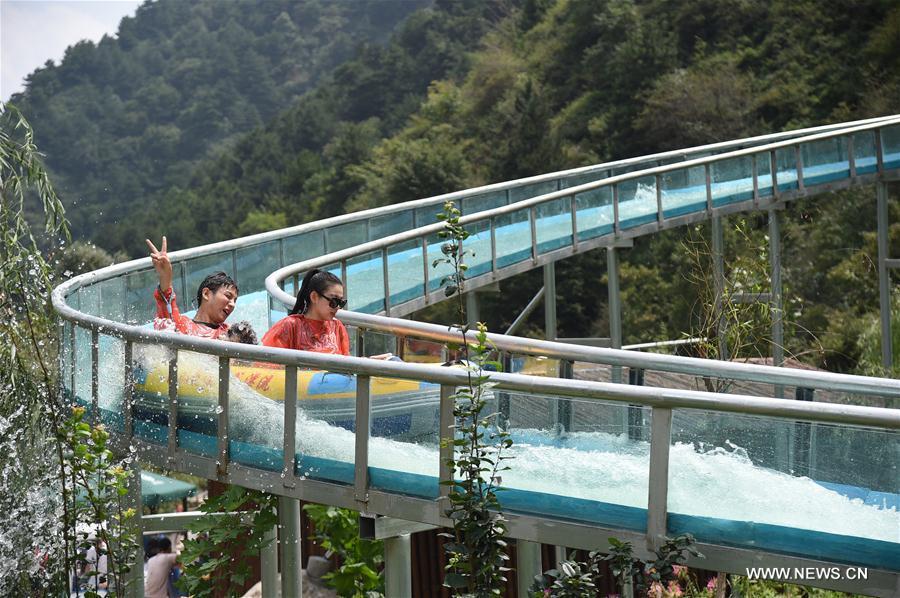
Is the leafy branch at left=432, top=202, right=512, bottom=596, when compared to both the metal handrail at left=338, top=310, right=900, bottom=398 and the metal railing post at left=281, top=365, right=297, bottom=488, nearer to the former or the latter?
the metal handrail at left=338, top=310, right=900, bottom=398

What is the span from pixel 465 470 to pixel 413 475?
0.60m

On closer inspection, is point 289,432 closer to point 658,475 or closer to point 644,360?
point 644,360

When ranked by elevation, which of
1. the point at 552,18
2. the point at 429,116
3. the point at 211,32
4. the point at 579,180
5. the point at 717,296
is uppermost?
the point at 211,32

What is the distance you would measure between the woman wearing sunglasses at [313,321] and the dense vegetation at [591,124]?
3.83 meters

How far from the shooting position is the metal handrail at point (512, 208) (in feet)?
30.7

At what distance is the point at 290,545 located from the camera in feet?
23.9

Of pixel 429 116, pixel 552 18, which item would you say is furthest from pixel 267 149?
pixel 552 18

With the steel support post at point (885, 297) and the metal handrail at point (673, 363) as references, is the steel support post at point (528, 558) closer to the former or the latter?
the metal handrail at point (673, 363)

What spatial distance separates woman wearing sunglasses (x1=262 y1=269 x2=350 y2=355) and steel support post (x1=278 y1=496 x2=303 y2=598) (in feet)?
2.95

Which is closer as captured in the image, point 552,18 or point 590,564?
point 590,564

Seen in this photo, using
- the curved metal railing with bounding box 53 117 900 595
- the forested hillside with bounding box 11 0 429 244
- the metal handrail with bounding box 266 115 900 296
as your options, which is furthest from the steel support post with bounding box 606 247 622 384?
the forested hillside with bounding box 11 0 429 244

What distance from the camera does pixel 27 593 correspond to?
8.02 m

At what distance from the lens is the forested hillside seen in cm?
9975

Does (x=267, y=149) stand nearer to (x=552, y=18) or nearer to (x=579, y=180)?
(x=552, y=18)
